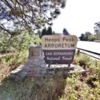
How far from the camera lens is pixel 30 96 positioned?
6.58 feet

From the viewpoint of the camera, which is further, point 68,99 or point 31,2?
point 31,2

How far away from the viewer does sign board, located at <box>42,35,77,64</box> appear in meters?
3.20

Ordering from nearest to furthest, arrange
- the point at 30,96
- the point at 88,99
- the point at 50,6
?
the point at 88,99, the point at 30,96, the point at 50,6

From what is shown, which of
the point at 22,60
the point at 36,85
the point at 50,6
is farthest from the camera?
the point at 22,60

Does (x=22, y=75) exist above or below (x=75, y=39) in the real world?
below

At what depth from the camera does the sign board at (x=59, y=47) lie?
3.20 meters

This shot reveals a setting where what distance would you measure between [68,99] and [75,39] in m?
2.33

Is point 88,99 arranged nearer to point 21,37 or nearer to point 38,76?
point 38,76

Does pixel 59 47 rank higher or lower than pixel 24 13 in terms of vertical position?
lower

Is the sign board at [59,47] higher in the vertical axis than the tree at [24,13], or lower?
lower

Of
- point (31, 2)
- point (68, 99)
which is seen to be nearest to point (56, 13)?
point (31, 2)

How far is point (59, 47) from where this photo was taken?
3.27m

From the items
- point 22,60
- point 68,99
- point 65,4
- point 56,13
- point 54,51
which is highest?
point 65,4

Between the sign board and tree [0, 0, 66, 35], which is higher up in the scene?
tree [0, 0, 66, 35]
